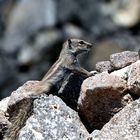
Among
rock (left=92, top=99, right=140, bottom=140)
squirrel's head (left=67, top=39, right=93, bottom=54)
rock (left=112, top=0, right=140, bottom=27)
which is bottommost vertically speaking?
rock (left=112, top=0, right=140, bottom=27)

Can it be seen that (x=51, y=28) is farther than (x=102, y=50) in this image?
Yes

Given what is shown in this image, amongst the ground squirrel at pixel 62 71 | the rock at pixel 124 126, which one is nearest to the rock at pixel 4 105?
the ground squirrel at pixel 62 71

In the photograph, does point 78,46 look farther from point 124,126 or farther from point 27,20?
point 27,20

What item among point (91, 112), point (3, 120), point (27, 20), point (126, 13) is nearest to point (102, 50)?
point (126, 13)

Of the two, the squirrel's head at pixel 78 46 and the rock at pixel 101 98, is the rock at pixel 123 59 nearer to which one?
the rock at pixel 101 98

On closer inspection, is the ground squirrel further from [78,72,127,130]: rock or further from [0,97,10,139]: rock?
[78,72,127,130]: rock

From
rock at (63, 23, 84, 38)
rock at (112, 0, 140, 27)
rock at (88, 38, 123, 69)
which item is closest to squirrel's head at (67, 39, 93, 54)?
rock at (88, 38, 123, 69)

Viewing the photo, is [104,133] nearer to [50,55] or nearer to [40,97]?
[40,97]

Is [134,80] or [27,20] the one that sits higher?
[134,80]
